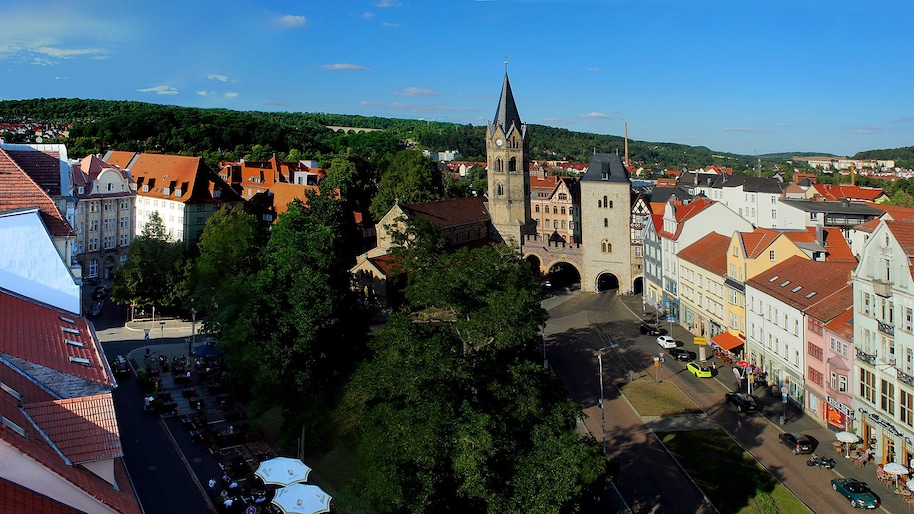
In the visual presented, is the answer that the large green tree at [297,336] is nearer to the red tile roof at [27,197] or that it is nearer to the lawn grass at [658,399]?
the red tile roof at [27,197]

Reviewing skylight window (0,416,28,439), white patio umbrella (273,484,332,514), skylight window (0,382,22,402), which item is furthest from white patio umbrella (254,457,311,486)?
skylight window (0,416,28,439)

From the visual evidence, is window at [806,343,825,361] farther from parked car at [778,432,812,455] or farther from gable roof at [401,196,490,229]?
gable roof at [401,196,490,229]

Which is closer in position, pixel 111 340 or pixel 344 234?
pixel 111 340

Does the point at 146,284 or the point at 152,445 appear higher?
the point at 146,284

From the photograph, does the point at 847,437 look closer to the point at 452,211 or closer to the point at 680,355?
the point at 680,355

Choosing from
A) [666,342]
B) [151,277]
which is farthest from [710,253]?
[151,277]

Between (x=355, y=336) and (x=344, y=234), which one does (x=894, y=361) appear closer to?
(x=355, y=336)

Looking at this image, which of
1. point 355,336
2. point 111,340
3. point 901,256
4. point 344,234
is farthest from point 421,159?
point 901,256
